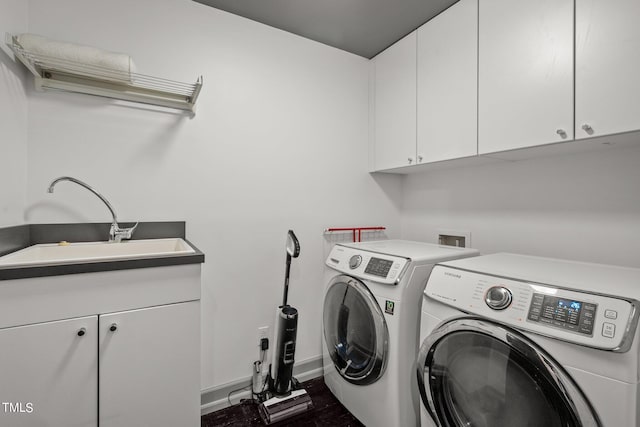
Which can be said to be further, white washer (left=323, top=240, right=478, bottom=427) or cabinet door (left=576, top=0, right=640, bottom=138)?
white washer (left=323, top=240, right=478, bottom=427)

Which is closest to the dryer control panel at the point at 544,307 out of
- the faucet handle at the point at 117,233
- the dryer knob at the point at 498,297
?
the dryer knob at the point at 498,297

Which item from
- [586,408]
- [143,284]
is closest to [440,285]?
[586,408]

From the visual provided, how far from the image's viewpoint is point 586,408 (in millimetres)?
801

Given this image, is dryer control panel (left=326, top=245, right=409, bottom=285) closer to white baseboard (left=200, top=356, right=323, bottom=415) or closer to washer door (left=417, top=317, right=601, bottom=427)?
washer door (left=417, top=317, right=601, bottom=427)

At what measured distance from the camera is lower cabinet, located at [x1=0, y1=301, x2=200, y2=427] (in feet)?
3.33

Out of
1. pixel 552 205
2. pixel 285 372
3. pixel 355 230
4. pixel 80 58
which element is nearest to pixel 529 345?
pixel 552 205

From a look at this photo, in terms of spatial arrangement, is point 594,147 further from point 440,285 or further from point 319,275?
point 319,275

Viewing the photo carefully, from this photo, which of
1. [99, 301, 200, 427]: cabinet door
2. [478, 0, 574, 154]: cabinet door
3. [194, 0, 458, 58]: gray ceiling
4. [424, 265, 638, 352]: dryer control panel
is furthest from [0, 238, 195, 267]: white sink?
[478, 0, 574, 154]: cabinet door

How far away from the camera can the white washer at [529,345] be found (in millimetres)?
774

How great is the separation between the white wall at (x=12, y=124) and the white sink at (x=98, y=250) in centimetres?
16

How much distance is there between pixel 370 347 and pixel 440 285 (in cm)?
56

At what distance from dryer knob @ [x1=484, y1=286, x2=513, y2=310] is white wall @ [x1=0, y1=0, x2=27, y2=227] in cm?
191

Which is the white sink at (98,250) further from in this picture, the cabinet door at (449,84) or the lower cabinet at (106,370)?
the cabinet door at (449,84)

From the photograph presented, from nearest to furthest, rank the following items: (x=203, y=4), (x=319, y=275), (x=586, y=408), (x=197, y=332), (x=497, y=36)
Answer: (x=586, y=408)
(x=197, y=332)
(x=497, y=36)
(x=203, y=4)
(x=319, y=275)
